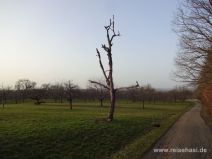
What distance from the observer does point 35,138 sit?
20.1 meters

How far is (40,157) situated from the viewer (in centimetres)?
1625

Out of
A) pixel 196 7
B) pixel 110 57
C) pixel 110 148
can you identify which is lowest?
pixel 110 148

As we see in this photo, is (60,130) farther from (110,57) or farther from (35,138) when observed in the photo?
(110,57)

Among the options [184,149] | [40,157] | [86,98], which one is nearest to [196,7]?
[184,149]

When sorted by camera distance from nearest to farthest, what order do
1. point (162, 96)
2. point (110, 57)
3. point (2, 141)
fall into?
point (2, 141) < point (110, 57) < point (162, 96)

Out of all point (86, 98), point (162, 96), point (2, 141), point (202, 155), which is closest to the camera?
point (202, 155)

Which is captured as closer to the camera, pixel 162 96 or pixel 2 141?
pixel 2 141

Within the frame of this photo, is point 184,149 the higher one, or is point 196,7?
point 196,7

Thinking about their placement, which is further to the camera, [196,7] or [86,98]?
[86,98]

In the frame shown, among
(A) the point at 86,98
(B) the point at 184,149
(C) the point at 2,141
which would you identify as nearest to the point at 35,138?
(C) the point at 2,141

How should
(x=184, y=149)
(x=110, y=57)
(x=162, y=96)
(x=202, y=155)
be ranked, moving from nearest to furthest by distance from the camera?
(x=202, y=155), (x=184, y=149), (x=110, y=57), (x=162, y=96)

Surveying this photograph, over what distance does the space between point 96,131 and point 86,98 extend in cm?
12100

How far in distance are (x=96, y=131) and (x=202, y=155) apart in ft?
34.0

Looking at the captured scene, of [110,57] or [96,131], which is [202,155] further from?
[110,57]
